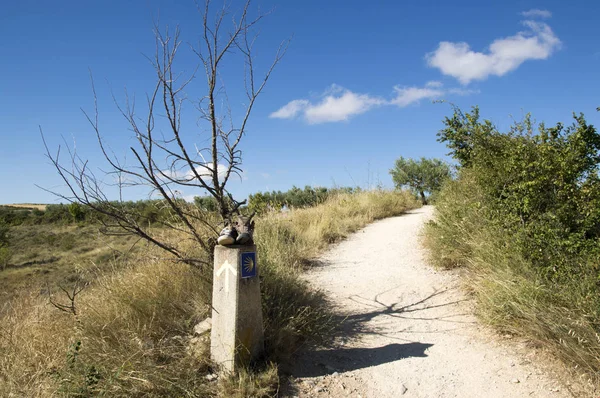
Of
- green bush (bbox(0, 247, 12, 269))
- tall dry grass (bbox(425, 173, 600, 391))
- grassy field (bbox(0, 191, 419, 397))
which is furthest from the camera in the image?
green bush (bbox(0, 247, 12, 269))

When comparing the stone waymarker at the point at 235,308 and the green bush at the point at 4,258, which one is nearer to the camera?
the stone waymarker at the point at 235,308

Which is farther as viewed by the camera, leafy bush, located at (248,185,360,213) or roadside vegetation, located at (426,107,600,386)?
leafy bush, located at (248,185,360,213)

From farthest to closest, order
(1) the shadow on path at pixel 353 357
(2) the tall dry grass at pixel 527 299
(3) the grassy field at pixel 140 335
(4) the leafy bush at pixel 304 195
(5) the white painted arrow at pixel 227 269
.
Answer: (4) the leafy bush at pixel 304 195, (1) the shadow on path at pixel 353 357, (5) the white painted arrow at pixel 227 269, (2) the tall dry grass at pixel 527 299, (3) the grassy field at pixel 140 335

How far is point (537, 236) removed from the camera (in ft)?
12.8

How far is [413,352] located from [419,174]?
55.0 ft

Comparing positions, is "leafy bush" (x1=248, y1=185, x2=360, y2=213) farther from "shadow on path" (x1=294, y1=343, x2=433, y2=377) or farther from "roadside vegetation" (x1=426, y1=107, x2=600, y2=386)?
"shadow on path" (x1=294, y1=343, x2=433, y2=377)

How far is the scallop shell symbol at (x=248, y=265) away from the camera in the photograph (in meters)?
3.11

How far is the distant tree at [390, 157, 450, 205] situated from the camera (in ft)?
61.9

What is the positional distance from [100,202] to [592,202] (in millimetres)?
5245

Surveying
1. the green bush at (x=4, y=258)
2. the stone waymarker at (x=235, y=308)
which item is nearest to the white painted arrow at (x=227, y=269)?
the stone waymarker at (x=235, y=308)

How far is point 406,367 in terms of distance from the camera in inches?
139

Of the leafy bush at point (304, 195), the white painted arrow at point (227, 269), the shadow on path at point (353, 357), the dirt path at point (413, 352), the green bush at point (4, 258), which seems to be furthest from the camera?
the green bush at point (4, 258)

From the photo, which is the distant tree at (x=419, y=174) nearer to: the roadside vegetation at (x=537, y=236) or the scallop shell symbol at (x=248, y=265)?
the roadside vegetation at (x=537, y=236)

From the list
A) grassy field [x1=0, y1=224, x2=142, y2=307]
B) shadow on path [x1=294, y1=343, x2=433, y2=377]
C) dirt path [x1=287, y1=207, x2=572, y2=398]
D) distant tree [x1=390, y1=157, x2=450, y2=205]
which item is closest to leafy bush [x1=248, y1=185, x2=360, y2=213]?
distant tree [x1=390, y1=157, x2=450, y2=205]
